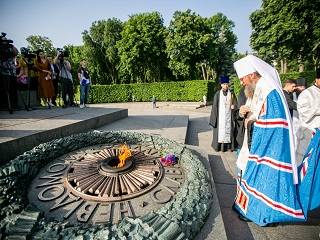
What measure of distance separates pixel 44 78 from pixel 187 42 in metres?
24.9

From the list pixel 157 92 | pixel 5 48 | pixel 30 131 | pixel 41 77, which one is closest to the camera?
pixel 30 131

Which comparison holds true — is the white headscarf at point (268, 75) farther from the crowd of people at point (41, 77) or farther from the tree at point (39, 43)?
the tree at point (39, 43)

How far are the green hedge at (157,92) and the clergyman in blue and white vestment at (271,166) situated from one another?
2152 centimetres

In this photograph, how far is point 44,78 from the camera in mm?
8492

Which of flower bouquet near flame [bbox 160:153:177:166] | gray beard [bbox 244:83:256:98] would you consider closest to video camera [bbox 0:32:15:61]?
flower bouquet near flame [bbox 160:153:177:166]

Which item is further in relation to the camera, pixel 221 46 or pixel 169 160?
pixel 221 46

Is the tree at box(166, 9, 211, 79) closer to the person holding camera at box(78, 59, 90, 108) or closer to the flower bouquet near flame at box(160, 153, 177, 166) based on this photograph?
the person holding camera at box(78, 59, 90, 108)

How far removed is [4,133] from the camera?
4.21 metres

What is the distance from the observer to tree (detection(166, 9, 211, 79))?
3048 centimetres

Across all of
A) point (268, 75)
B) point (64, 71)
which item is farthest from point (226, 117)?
point (64, 71)

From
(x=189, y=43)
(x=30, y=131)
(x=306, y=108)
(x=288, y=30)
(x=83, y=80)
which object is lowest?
(x=30, y=131)

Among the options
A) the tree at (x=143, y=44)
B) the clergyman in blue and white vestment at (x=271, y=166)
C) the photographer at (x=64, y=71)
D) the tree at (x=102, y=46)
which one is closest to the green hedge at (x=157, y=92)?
the tree at (x=143, y=44)

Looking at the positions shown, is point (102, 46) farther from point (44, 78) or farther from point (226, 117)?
point (226, 117)

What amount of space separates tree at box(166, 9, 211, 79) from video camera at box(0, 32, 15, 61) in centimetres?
2626
